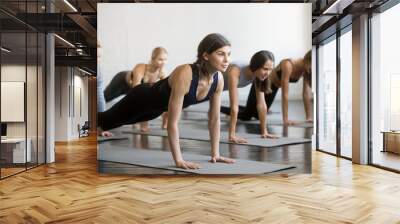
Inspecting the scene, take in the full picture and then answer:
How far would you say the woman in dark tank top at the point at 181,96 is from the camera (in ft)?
21.1

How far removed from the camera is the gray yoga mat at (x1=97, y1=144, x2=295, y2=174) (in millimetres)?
6523

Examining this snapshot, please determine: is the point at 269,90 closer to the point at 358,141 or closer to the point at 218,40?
the point at 218,40

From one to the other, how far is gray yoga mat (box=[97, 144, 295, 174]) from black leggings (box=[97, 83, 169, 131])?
45 centimetres

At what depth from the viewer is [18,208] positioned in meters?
4.51

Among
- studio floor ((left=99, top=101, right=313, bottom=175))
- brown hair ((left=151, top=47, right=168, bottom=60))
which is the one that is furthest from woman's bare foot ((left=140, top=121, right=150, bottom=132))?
brown hair ((left=151, top=47, right=168, bottom=60))

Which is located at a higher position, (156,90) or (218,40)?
(218,40)

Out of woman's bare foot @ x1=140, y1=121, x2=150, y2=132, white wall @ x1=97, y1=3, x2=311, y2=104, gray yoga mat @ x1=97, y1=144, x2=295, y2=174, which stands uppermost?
white wall @ x1=97, y1=3, x2=311, y2=104

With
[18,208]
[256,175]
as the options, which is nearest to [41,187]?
[18,208]

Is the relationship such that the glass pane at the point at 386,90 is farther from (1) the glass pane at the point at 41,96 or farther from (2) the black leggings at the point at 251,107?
(1) the glass pane at the point at 41,96

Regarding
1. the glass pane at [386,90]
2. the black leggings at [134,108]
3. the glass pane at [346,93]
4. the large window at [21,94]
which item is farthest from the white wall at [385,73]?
the large window at [21,94]

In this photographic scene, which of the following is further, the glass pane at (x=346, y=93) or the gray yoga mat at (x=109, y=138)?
the glass pane at (x=346, y=93)

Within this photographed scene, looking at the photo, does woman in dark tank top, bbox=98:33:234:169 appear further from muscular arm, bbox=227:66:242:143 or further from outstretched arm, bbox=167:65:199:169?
muscular arm, bbox=227:66:242:143

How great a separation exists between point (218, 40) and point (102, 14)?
194cm

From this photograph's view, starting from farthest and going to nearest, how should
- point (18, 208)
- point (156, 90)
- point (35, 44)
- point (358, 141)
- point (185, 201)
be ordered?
point (358, 141) → point (35, 44) → point (156, 90) → point (185, 201) → point (18, 208)
